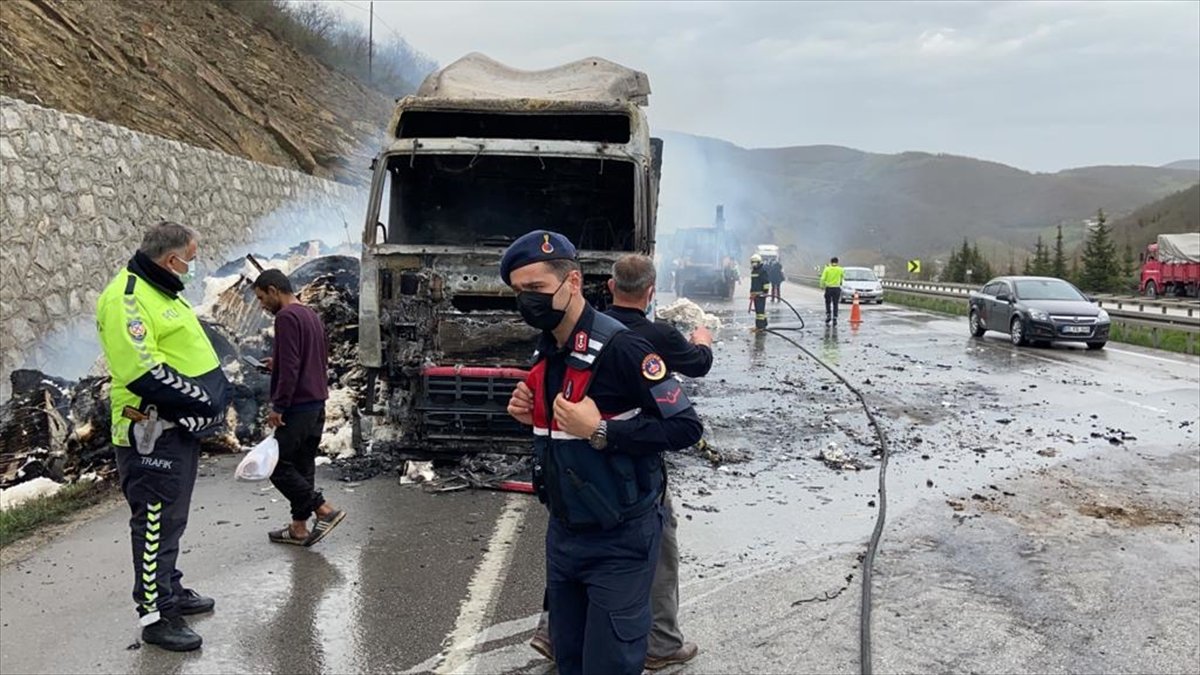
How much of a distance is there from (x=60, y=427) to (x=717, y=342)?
12347 millimetres

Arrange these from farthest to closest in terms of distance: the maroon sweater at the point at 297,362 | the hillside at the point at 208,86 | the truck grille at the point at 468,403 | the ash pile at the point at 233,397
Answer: the hillside at the point at 208,86, the ash pile at the point at 233,397, the truck grille at the point at 468,403, the maroon sweater at the point at 297,362

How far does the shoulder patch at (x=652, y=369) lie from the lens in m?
2.86

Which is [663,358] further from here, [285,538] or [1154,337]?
[1154,337]

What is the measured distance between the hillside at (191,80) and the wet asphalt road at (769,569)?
7940 millimetres

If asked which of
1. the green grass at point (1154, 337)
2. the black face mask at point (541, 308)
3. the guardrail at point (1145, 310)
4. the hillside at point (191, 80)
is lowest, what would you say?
the green grass at point (1154, 337)

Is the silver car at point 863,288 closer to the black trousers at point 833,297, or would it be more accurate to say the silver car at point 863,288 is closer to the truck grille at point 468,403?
the black trousers at point 833,297

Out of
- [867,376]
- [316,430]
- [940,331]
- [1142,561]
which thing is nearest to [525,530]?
[316,430]

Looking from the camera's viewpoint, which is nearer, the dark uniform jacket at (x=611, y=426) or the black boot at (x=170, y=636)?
the dark uniform jacket at (x=611, y=426)

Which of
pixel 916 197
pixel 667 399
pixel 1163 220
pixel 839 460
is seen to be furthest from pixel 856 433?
pixel 916 197

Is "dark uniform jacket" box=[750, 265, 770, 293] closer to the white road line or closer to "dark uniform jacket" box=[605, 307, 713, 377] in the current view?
the white road line

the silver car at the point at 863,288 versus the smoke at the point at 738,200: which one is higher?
the smoke at the point at 738,200

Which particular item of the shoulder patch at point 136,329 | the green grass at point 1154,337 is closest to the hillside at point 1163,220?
the green grass at point 1154,337

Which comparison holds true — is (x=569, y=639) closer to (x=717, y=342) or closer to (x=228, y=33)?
(x=717, y=342)

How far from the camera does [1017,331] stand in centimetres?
1755
